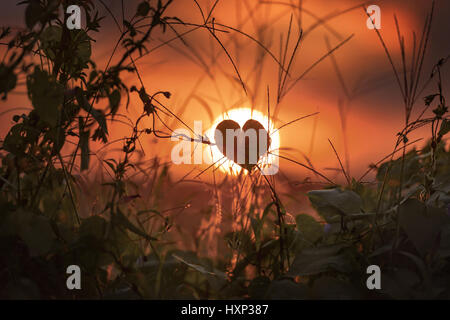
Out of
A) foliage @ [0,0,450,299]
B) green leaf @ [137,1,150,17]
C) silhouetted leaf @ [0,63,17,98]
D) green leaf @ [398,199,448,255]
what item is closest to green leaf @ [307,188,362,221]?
foliage @ [0,0,450,299]

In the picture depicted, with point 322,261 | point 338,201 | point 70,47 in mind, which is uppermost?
point 70,47

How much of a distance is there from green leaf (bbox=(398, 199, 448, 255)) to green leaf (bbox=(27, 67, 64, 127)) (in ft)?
1.86

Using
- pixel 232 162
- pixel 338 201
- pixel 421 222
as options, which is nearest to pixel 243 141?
pixel 232 162

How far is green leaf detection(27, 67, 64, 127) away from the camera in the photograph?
65cm

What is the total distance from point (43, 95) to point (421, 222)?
2.01 feet

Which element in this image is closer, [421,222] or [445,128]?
[421,222]

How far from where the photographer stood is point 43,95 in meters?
0.66

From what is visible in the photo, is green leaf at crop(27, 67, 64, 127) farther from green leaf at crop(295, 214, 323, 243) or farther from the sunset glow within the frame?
green leaf at crop(295, 214, 323, 243)

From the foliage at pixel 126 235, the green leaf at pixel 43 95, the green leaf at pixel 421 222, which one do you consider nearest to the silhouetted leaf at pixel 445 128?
the foliage at pixel 126 235

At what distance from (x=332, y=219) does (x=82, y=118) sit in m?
0.52

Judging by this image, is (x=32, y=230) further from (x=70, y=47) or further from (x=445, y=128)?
(x=445, y=128)
